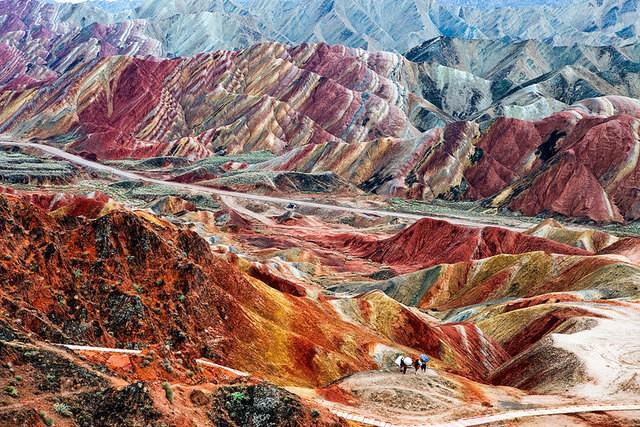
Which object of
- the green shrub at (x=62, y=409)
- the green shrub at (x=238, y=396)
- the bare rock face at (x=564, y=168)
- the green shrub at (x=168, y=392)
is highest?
the green shrub at (x=62, y=409)

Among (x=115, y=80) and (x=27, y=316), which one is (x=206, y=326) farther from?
(x=115, y=80)

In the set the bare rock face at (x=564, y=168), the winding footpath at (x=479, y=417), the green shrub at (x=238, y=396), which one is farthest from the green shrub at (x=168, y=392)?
the bare rock face at (x=564, y=168)

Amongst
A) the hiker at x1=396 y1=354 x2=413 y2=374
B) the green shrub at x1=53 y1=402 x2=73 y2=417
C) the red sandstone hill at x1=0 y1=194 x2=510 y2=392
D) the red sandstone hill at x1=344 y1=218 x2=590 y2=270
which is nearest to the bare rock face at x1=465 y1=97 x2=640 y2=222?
the red sandstone hill at x1=344 y1=218 x2=590 y2=270

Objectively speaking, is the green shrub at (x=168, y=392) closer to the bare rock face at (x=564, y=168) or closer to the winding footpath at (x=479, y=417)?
the winding footpath at (x=479, y=417)

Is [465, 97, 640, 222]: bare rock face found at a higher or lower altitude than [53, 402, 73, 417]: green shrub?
lower

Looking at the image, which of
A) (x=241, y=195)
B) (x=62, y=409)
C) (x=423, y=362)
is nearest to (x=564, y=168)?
(x=241, y=195)

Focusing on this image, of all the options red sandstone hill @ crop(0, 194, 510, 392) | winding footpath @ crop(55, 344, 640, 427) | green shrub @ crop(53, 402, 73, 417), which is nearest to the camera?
green shrub @ crop(53, 402, 73, 417)

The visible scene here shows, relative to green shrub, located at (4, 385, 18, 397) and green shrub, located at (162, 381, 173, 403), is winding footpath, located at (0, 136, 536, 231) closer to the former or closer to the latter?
green shrub, located at (162, 381, 173, 403)

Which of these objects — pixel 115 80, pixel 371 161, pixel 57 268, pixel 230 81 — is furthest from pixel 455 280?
pixel 115 80
